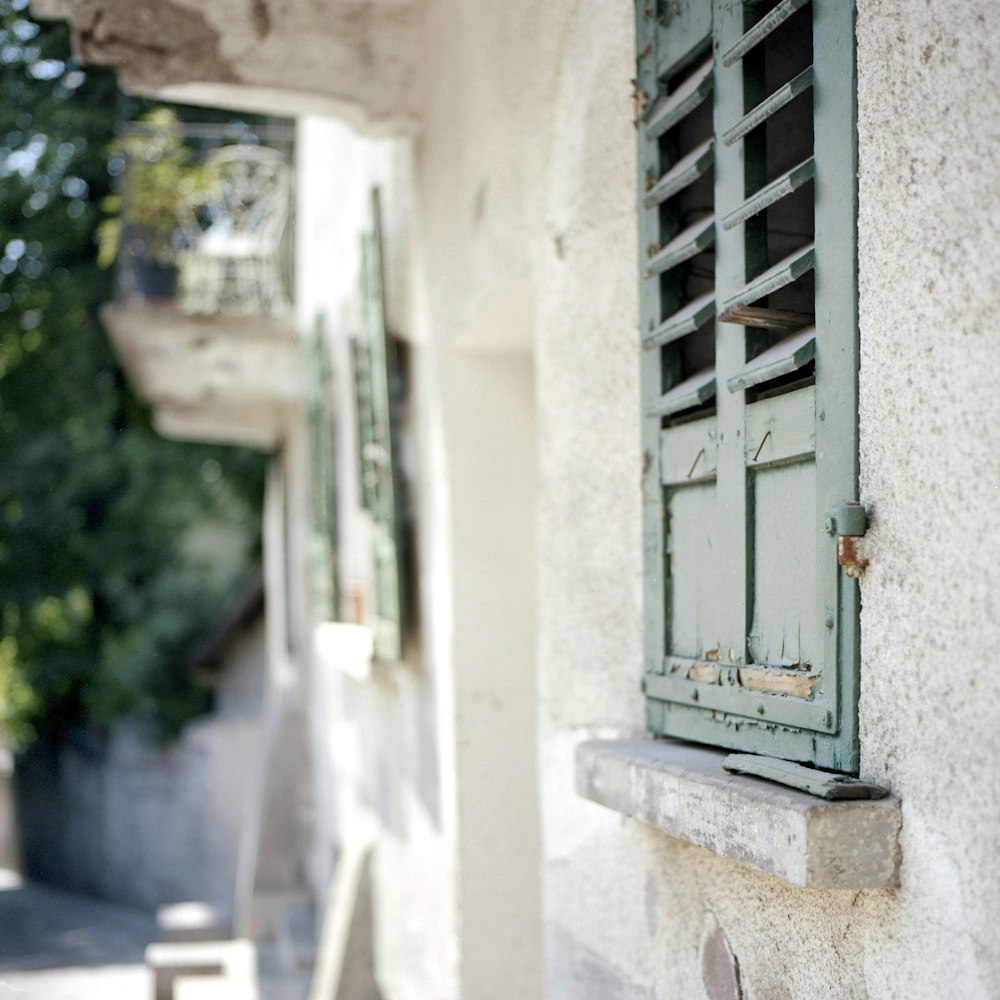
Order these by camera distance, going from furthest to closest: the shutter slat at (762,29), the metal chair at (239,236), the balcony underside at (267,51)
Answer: the metal chair at (239,236) < the balcony underside at (267,51) < the shutter slat at (762,29)

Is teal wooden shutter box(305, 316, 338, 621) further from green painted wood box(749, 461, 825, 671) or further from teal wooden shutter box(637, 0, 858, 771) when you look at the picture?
green painted wood box(749, 461, 825, 671)

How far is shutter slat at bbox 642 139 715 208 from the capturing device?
86.1 inches

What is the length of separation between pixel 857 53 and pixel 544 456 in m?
1.49

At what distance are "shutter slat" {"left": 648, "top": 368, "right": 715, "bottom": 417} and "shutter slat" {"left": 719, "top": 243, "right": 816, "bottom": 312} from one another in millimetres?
166

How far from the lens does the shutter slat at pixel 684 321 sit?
2.21 metres

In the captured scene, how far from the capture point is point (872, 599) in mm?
1705

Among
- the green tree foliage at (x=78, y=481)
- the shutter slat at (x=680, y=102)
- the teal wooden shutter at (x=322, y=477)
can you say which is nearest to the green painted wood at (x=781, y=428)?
the shutter slat at (x=680, y=102)

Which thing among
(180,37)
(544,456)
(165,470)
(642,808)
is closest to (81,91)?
(165,470)

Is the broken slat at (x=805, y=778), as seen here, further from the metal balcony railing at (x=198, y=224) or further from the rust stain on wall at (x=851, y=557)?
the metal balcony railing at (x=198, y=224)

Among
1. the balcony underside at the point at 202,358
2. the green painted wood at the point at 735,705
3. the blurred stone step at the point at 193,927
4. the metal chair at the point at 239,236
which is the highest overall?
the metal chair at the point at 239,236

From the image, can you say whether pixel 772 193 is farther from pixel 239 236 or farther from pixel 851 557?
pixel 239 236

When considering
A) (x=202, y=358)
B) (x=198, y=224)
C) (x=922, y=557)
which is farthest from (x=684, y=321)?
(x=198, y=224)

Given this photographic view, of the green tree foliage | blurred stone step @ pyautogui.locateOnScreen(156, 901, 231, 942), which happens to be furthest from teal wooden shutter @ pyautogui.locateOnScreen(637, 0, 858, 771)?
the green tree foliage

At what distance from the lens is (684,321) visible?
227cm
